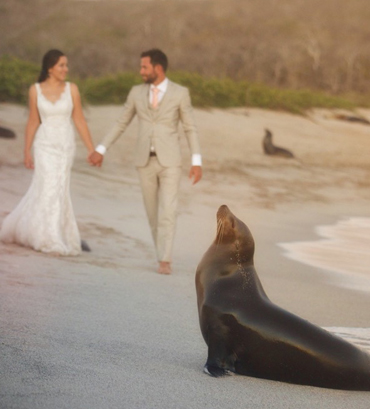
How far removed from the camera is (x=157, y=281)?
836cm

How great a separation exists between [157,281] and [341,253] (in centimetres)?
386

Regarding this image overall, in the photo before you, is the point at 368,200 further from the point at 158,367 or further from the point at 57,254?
the point at 158,367

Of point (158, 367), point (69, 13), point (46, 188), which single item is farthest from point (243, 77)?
point (158, 367)

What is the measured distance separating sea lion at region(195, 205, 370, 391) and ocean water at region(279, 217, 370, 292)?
4.22m

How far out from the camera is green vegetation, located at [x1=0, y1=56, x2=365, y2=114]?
23.8m

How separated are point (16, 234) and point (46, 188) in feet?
1.78

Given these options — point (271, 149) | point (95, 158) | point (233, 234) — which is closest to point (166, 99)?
point (95, 158)

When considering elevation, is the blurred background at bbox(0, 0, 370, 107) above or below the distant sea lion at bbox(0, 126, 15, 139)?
above

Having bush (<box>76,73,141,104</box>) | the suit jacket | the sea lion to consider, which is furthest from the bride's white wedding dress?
bush (<box>76,73,141,104</box>)

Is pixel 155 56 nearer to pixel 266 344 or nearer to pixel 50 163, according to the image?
pixel 50 163

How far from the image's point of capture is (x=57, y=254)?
930cm

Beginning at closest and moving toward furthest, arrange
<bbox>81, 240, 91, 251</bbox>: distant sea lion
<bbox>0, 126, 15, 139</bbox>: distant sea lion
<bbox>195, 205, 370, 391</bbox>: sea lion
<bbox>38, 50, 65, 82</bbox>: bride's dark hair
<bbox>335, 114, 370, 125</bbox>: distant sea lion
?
<bbox>195, 205, 370, 391</bbox>: sea lion
<bbox>38, 50, 65, 82</bbox>: bride's dark hair
<bbox>81, 240, 91, 251</bbox>: distant sea lion
<bbox>0, 126, 15, 139</bbox>: distant sea lion
<bbox>335, 114, 370, 125</bbox>: distant sea lion

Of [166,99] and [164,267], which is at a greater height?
[166,99]

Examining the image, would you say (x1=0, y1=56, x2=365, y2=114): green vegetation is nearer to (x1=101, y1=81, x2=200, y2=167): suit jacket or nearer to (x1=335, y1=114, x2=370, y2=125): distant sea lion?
(x1=335, y1=114, x2=370, y2=125): distant sea lion
